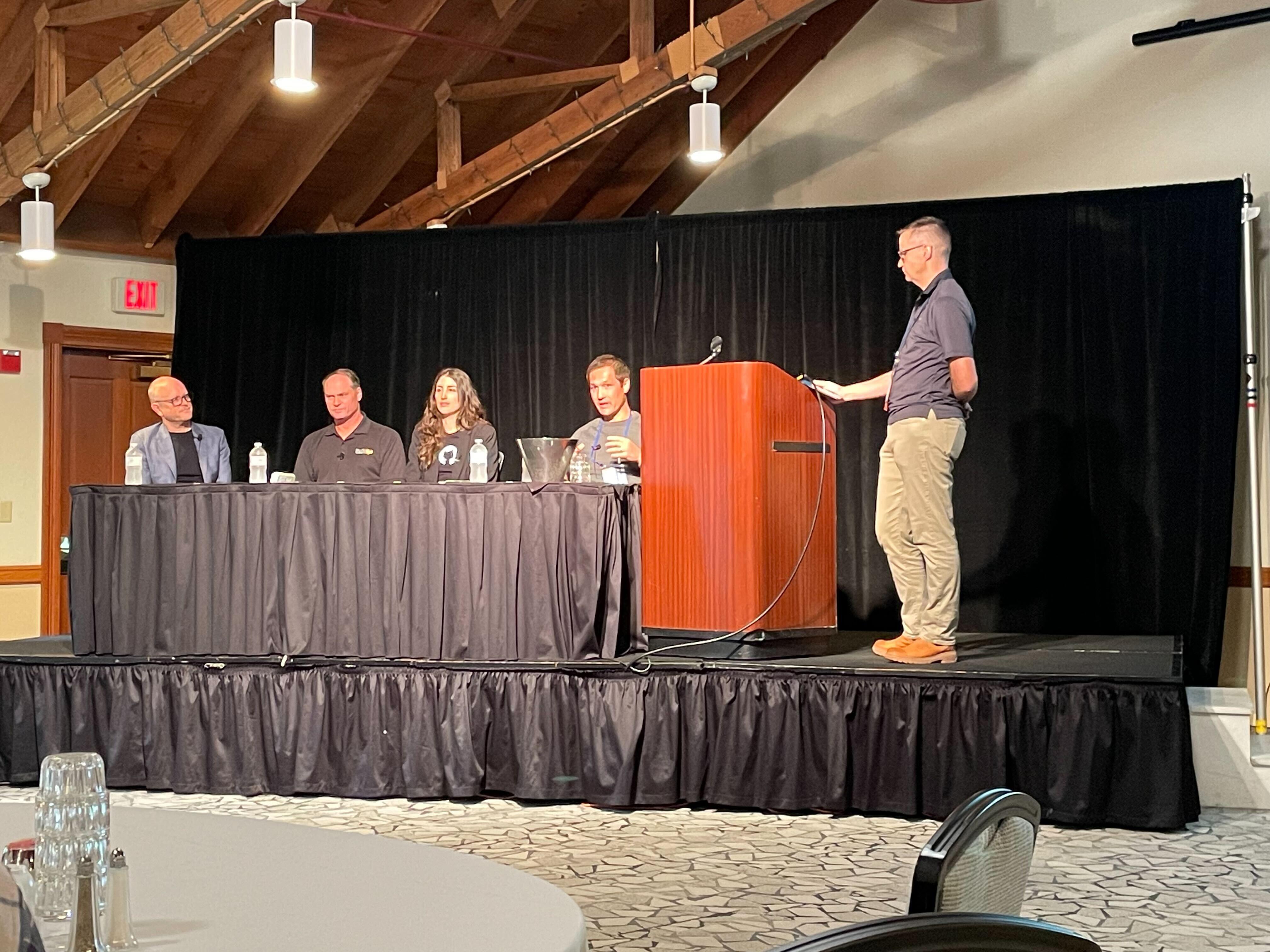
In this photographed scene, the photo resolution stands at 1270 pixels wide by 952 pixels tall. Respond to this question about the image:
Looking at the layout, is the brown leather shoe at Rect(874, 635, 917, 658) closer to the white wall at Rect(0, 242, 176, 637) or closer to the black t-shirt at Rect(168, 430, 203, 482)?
the black t-shirt at Rect(168, 430, 203, 482)

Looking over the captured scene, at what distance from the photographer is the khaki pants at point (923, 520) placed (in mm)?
4547

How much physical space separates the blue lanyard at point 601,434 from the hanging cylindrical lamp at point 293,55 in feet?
5.66

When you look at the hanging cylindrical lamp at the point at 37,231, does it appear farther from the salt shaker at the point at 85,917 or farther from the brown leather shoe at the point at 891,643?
the salt shaker at the point at 85,917

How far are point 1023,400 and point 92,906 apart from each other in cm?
601

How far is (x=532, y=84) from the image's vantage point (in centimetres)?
693

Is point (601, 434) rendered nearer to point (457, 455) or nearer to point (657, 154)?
point (457, 455)

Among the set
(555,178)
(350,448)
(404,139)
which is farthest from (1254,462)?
(404,139)

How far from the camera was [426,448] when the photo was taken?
581 cm

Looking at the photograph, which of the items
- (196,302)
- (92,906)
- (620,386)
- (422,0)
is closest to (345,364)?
(196,302)

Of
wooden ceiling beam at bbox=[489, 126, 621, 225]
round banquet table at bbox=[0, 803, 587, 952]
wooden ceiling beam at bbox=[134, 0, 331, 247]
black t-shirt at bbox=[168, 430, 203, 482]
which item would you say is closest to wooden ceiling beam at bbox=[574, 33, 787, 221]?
wooden ceiling beam at bbox=[489, 126, 621, 225]

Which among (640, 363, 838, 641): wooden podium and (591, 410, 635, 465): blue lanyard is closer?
(640, 363, 838, 641): wooden podium

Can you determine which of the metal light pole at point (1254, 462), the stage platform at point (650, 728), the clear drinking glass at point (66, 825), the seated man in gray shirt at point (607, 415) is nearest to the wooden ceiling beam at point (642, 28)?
the seated man in gray shirt at point (607, 415)

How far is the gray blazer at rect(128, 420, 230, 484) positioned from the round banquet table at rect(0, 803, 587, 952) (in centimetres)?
464

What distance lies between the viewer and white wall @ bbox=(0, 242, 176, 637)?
24.4 ft
